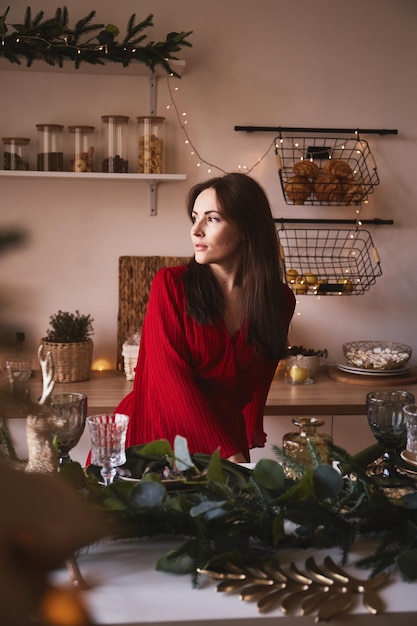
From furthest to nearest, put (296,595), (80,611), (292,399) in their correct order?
1. (292,399)
2. (296,595)
3. (80,611)

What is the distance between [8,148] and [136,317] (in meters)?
0.82

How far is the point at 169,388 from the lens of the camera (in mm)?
2256

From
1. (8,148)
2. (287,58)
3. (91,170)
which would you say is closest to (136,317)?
(91,170)

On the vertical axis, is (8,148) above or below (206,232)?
above

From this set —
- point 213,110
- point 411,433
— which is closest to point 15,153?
point 213,110

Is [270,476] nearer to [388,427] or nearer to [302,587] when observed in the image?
[302,587]

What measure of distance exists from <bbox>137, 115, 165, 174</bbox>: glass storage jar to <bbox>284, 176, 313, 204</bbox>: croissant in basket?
506 mm

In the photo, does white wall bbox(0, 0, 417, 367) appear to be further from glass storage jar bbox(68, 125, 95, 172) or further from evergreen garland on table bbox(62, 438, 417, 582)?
evergreen garland on table bbox(62, 438, 417, 582)

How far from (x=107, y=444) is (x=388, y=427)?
0.48 m

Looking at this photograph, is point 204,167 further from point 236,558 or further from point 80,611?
point 80,611

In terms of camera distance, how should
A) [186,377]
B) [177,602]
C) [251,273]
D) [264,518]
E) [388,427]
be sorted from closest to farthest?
[177,602]
[264,518]
[388,427]
[186,377]
[251,273]

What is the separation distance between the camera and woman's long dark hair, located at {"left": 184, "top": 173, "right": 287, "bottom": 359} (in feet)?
7.73

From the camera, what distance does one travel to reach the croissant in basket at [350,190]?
Result: 3070mm

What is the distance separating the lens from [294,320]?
3307 millimetres
